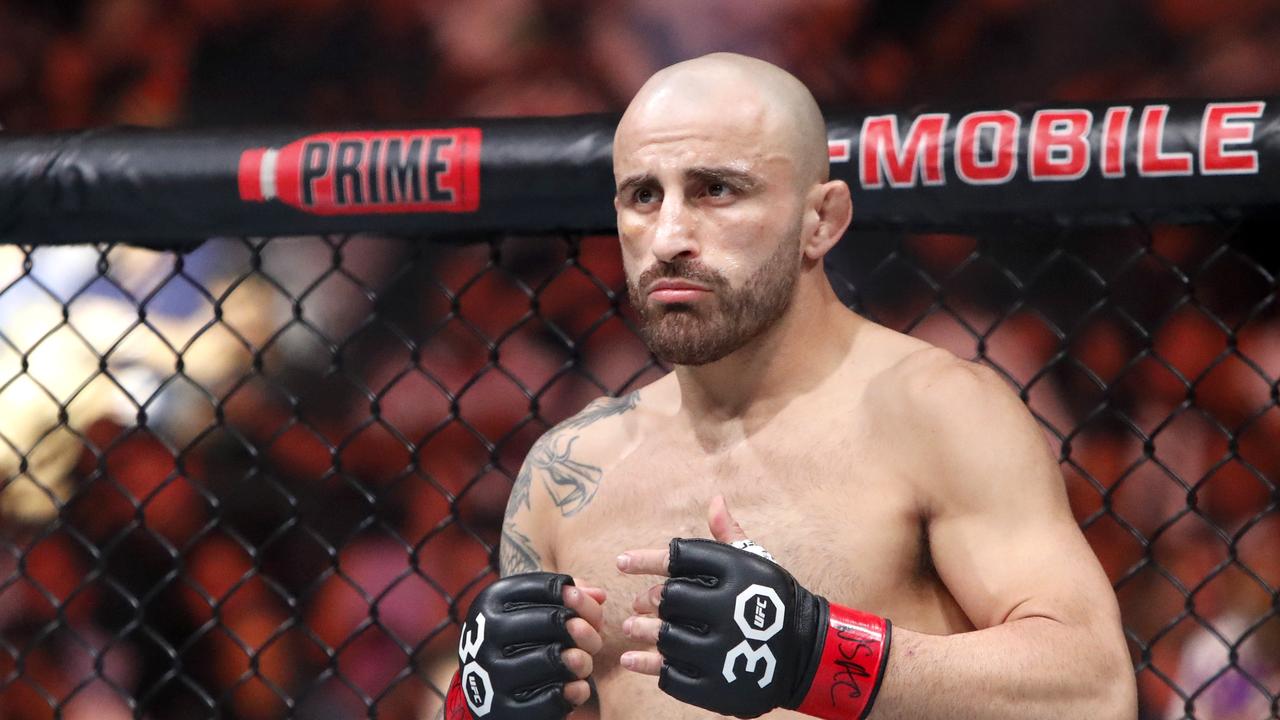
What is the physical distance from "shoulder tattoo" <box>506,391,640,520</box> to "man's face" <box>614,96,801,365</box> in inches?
6.8

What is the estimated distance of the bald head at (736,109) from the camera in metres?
1.05

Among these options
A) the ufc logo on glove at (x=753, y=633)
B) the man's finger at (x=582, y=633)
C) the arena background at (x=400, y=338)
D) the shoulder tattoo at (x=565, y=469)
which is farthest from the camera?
the arena background at (x=400, y=338)

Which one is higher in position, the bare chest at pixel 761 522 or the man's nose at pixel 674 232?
the man's nose at pixel 674 232

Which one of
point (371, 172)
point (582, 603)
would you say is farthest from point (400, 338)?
point (582, 603)

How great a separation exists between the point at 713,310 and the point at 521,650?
0.96ft

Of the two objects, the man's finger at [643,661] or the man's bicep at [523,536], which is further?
the man's bicep at [523,536]

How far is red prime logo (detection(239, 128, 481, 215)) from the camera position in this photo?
1251mm

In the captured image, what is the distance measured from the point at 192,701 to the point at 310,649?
0.80 feet

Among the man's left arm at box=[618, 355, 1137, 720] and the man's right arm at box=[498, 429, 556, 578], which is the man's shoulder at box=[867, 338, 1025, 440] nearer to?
the man's left arm at box=[618, 355, 1137, 720]

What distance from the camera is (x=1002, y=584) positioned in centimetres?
97

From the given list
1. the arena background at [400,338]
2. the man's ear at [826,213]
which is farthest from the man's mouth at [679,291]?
the arena background at [400,338]

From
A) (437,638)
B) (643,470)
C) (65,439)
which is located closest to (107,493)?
(65,439)

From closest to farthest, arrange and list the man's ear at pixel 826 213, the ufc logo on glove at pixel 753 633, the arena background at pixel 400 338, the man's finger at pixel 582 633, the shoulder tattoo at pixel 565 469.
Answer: the ufc logo on glove at pixel 753 633
the man's finger at pixel 582 633
the man's ear at pixel 826 213
the shoulder tattoo at pixel 565 469
the arena background at pixel 400 338

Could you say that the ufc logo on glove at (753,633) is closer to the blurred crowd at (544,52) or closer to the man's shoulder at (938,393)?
the man's shoulder at (938,393)
